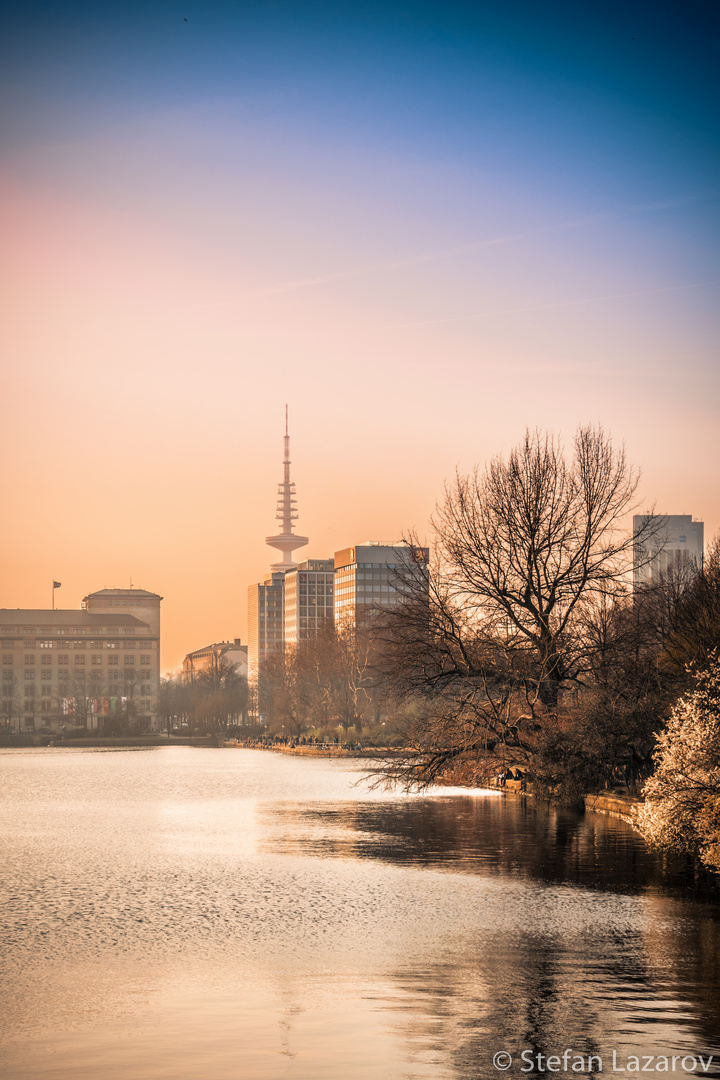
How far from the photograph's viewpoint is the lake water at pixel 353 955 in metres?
14.2

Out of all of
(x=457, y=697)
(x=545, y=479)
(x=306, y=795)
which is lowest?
(x=306, y=795)

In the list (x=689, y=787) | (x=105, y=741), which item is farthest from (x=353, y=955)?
(x=105, y=741)

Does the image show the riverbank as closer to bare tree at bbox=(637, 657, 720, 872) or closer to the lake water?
the lake water

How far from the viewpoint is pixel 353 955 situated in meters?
20.1

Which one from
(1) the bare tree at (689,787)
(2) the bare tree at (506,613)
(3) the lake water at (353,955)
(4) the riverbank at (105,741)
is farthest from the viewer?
(4) the riverbank at (105,741)

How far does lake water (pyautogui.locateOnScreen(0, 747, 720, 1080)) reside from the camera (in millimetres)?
14188

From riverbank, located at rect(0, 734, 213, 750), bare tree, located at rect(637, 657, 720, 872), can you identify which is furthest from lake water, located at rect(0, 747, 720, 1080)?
riverbank, located at rect(0, 734, 213, 750)

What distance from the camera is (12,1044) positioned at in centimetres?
1476

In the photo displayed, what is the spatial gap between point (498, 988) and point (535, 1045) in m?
3.10

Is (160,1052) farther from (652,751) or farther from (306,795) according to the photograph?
(306,795)

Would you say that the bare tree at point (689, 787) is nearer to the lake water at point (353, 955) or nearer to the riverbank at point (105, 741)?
the lake water at point (353, 955)

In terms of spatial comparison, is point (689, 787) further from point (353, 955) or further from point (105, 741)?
point (105, 741)

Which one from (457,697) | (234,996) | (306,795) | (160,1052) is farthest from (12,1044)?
(306,795)

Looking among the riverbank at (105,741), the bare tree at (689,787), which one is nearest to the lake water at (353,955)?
the bare tree at (689,787)
